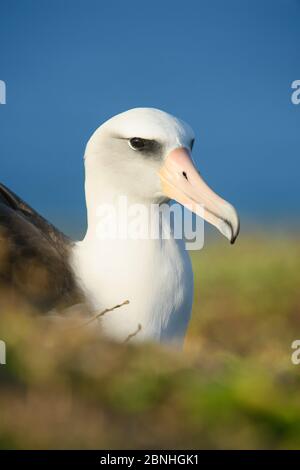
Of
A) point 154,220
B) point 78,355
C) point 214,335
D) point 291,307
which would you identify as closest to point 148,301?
point 154,220

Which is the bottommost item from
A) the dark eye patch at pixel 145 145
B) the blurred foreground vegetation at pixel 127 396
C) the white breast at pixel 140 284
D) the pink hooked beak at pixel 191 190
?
the blurred foreground vegetation at pixel 127 396

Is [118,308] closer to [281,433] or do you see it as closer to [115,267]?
Result: [115,267]

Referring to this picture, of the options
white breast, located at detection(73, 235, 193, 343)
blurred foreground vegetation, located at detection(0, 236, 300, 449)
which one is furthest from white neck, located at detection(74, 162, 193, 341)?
blurred foreground vegetation, located at detection(0, 236, 300, 449)

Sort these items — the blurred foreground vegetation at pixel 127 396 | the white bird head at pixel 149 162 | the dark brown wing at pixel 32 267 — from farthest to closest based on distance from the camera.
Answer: the white bird head at pixel 149 162
the dark brown wing at pixel 32 267
the blurred foreground vegetation at pixel 127 396

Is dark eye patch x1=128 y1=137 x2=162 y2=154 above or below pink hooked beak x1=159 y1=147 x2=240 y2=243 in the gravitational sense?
above

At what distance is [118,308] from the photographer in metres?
2.39

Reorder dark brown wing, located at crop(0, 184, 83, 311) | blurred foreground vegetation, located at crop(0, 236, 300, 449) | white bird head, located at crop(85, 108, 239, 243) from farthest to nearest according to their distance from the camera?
white bird head, located at crop(85, 108, 239, 243) → dark brown wing, located at crop(0, 184, 83, 311) → blurred foreground vegetation, located at crop(0, 236, 300, 449)

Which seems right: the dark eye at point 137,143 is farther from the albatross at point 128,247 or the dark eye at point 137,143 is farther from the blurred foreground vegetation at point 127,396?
the blurred foreground vegetation at point 127,396

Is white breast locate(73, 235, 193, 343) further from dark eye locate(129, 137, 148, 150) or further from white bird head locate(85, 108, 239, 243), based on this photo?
dark eye locate(129, 137, 148, 150)

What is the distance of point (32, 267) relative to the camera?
2.40 metres

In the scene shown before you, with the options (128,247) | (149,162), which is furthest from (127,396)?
(149,162)

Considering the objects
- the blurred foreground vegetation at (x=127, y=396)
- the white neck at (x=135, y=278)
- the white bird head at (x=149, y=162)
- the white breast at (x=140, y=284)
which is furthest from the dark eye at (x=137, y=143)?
the blurred foreground vegetation at (x=127, y=396)

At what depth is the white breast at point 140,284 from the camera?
2416mm

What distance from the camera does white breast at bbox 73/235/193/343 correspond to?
7.93 ft
